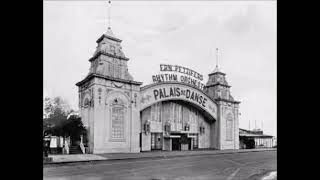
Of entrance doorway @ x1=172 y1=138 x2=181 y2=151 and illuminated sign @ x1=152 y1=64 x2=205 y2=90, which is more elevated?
illuminated sign @ x1=152 y1=64 x2=205 y2=90

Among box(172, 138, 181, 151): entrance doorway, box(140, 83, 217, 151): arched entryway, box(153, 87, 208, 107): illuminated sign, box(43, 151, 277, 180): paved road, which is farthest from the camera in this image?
box(172, 138, 181, 151): entrance doorway

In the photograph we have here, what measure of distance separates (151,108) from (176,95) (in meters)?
3.71

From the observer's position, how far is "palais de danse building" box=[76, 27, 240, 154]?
29328 mm

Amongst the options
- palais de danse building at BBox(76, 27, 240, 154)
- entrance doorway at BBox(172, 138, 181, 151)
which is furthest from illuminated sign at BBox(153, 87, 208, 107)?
entrance doorway at BBox(172, 138, 181, 151)

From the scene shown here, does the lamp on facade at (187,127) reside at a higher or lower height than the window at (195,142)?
higher

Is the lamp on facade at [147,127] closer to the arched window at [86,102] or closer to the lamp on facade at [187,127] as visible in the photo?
the lamp on facade at [187,127]

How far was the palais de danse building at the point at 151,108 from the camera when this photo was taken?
29.3 metres

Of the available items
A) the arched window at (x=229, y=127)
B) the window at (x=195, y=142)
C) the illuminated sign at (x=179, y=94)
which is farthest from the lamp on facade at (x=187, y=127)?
the arched window at (x=229, y=127)

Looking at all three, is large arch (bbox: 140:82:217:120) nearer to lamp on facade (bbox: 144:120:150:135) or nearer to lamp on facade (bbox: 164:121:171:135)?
lamp on facade (bbox: 144:120:150:135)

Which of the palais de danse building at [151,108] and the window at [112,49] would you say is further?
the window at [112,49]
